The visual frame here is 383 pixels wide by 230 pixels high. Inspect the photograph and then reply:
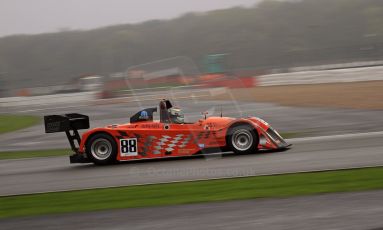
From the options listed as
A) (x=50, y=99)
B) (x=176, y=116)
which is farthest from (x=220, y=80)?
(x=50, y=99)

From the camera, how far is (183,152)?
11.2 metres

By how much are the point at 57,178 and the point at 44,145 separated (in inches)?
292

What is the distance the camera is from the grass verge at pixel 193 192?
7.16 meters

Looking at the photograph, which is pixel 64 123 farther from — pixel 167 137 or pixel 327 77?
pixel 327 77

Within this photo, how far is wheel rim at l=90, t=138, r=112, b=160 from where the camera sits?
1159 cm

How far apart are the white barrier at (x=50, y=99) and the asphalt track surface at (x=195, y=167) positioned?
2637 cm

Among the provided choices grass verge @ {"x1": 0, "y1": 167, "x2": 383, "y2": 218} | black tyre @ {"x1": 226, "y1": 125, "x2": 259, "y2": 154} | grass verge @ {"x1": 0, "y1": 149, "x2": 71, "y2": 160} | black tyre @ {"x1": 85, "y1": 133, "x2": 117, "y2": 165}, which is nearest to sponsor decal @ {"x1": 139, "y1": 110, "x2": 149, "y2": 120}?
black tyre @ {"x1": 85, "y1": 133, "x2": 117, "y2": 165}

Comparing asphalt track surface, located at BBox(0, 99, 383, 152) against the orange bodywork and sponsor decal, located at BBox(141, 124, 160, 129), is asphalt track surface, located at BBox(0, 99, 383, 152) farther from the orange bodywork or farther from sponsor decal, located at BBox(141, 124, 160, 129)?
sponsor decal, located at BBox(141, 124, 160, 129)

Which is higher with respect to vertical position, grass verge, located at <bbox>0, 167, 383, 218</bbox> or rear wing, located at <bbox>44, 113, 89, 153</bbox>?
rear wing, located at <bbox>44, 113, 89, 153</bbox>

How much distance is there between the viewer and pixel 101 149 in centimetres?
1167

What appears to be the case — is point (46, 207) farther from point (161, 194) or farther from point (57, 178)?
point (57, 178)

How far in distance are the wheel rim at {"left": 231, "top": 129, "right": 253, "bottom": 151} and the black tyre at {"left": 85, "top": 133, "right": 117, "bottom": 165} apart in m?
2.44

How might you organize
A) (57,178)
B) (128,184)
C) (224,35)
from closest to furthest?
(128,184) → (57,178) → (224,35)

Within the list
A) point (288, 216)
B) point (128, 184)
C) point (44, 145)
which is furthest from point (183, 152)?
point (44, 145)
